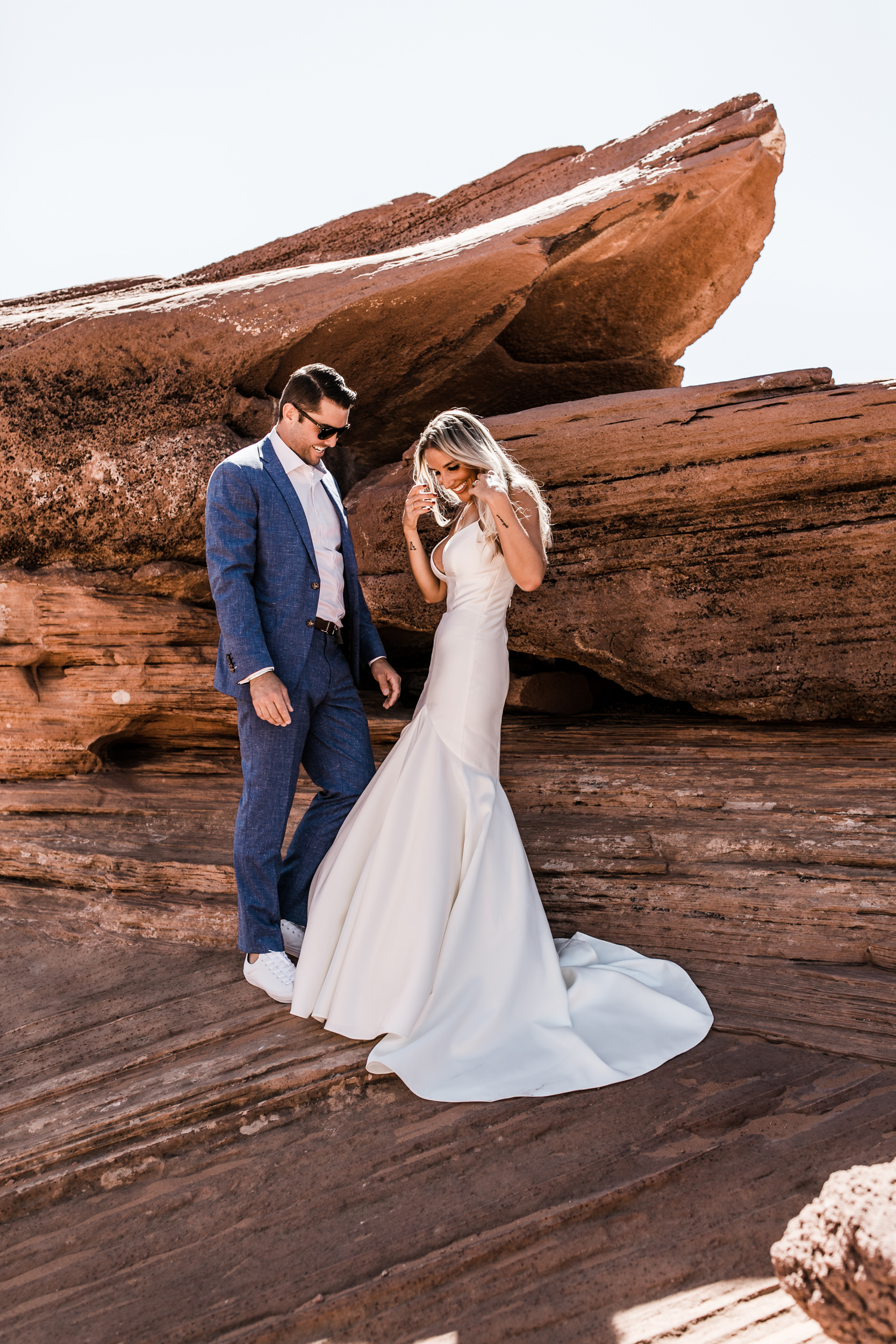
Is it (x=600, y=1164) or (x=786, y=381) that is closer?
(x=600, y=1164)

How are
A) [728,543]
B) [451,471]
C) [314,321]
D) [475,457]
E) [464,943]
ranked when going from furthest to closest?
[314,321]
[728,543]
[451,471]
[475,457]
[464,943]

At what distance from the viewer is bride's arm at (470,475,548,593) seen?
11.4 ft

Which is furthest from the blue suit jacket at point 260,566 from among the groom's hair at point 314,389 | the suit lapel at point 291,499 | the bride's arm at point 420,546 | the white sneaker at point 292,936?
the white sneaker at point 292,936

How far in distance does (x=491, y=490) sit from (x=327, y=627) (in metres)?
0.95

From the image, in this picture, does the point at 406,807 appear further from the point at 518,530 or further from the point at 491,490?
the point at 491,490

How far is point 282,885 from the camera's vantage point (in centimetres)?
404

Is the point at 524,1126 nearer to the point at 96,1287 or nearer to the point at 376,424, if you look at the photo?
the point at 96,1287

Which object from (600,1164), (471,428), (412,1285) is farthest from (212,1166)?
(471,428)

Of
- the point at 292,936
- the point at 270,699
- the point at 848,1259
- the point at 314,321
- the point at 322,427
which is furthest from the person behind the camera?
the point at 314,321

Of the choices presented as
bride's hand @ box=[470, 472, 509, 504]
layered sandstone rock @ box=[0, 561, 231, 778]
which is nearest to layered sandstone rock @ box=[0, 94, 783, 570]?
layered sandstone rock @ box=[0, 561, 231, 778]

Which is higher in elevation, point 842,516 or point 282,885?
point 842,516

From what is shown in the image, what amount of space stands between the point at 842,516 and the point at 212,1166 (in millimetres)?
3675

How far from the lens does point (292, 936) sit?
3.93 m

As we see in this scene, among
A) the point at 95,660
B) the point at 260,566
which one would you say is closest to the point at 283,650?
the point at 260,566
